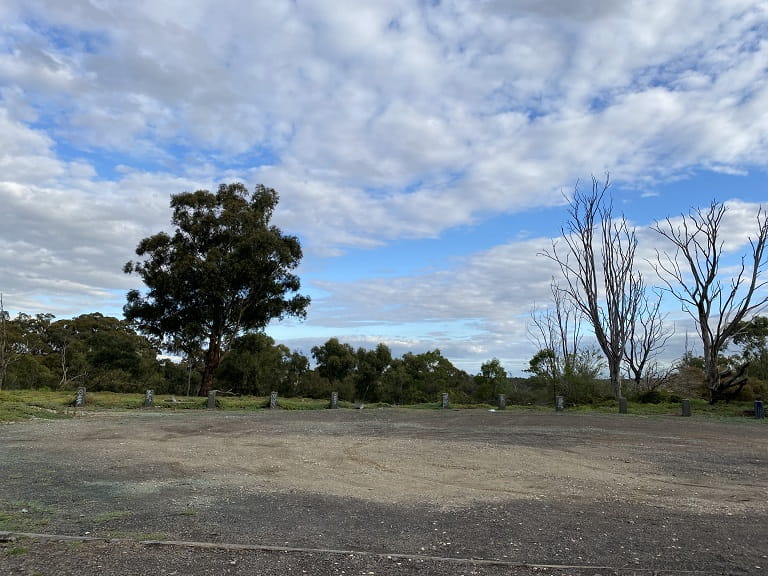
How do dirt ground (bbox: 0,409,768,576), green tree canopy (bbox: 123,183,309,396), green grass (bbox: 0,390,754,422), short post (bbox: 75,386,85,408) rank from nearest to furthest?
dirt ground (bbox: 0,409,768,576)
green grass (bbox: 0,390,754,422)
short post (bbox: 75,386,85,408)
green tree canopy (bbox: 123,183,309,396)

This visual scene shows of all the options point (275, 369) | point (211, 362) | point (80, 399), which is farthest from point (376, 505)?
point (275, 369)

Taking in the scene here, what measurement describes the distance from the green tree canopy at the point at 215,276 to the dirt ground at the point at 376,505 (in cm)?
1535

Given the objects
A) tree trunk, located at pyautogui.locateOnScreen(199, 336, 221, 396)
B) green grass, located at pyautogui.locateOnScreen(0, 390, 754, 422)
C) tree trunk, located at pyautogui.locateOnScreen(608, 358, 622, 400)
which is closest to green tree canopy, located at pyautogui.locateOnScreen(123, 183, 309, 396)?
tree trunk, located at pyautogui.locateOnScreen(199, 336, 221, 396)

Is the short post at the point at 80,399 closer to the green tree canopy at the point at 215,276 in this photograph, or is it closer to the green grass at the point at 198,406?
the green grass at the point at 198,406

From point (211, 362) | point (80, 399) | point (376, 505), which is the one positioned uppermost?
point (211, 362)

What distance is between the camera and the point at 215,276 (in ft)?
87.2

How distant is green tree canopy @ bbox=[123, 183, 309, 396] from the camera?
2716 centimetres

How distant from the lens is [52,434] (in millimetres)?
11742

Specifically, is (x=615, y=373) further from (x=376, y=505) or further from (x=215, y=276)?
(x=376, y=505)

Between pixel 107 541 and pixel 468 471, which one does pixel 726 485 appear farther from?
pixel 107 541

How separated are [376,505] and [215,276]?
22.1m

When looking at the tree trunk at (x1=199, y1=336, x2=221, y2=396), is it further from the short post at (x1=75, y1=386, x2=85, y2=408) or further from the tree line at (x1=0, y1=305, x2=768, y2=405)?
the short post at (x1=75, y1=386, x2=85, y2=408)

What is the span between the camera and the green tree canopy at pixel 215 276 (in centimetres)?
2716

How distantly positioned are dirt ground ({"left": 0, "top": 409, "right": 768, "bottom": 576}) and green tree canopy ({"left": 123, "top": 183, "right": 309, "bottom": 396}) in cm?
1535
